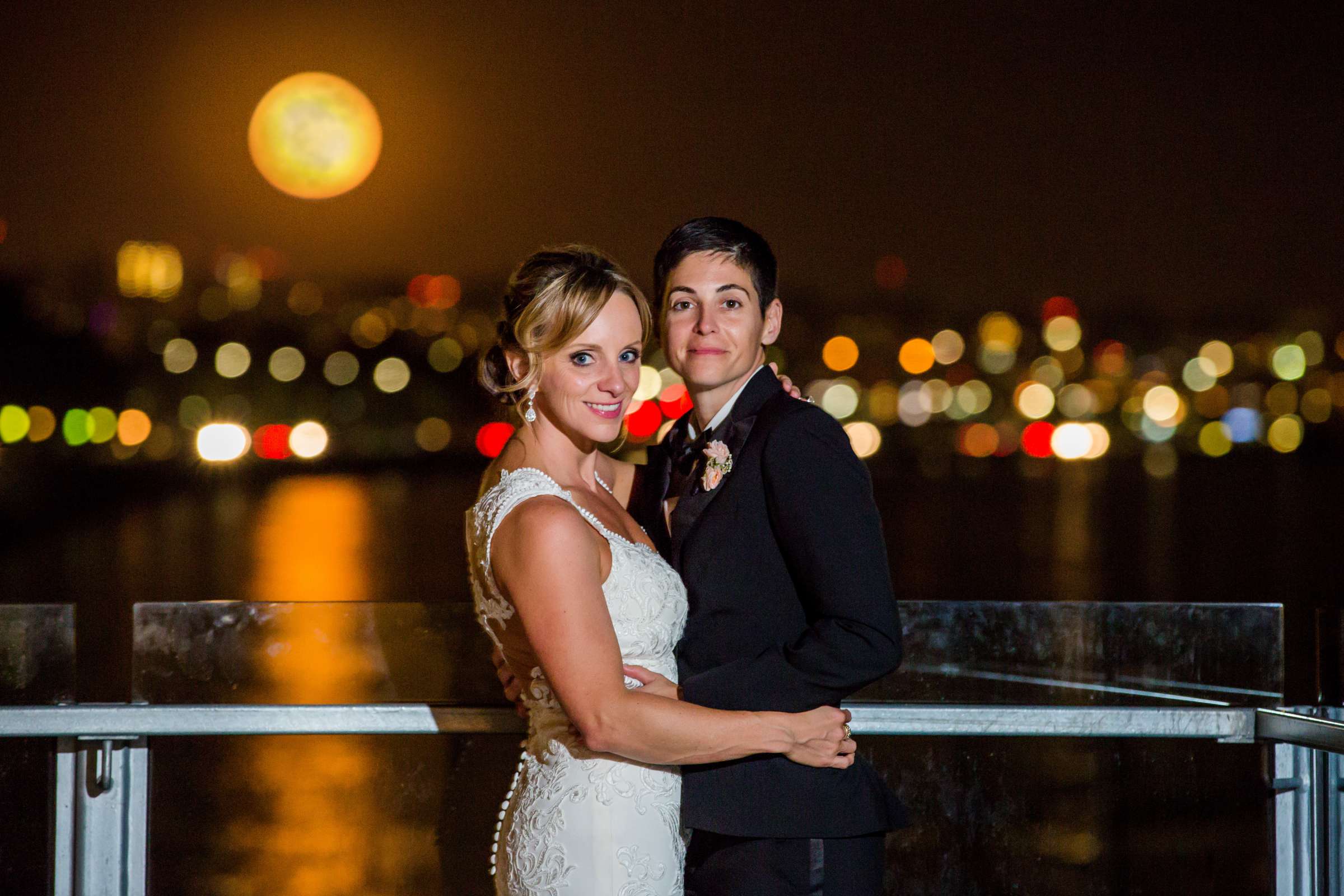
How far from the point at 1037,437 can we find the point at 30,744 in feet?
386

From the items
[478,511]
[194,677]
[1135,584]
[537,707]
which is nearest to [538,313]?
[478,511]

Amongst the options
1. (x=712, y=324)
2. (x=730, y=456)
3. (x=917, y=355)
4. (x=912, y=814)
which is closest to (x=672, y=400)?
(x=917, y=355)

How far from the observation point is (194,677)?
3143 mm

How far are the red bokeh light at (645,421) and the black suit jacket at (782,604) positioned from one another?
265 feet

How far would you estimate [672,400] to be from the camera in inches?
3275

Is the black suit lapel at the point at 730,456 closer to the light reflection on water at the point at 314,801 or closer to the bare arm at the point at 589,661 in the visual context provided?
the bare arm at the point at 589,661

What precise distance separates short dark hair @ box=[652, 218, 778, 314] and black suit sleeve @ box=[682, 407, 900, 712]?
41 centimetres

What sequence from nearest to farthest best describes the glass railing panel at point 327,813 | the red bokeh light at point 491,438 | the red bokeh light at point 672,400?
the glass railing panel at point 327,813
the red bokeh light at point 672,400
the red bokeh light at point 491,438

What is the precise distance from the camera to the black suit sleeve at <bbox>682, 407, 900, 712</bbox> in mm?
2461

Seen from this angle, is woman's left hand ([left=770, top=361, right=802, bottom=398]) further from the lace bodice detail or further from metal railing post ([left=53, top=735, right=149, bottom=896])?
metal railing post ([left=53, top=735, right=149, bottom=896])

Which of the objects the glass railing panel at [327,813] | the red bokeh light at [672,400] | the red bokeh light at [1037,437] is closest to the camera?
the glass railing panel at [327,813]

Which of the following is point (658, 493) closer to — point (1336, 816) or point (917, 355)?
point (1336, 816)

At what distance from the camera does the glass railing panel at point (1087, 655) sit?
3182 millimetres

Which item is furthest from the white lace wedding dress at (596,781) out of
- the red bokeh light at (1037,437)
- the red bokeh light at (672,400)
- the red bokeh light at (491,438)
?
the red bokeh light at (1037,437)
